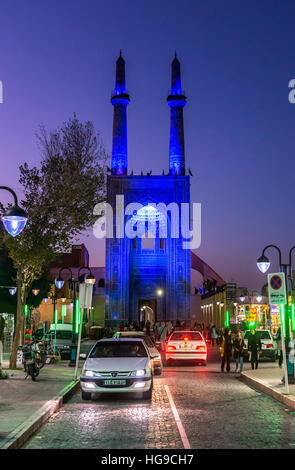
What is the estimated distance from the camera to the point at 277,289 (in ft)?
50.5

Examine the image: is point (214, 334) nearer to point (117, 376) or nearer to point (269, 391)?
point (269, 391)

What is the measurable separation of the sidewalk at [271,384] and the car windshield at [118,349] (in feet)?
10.6

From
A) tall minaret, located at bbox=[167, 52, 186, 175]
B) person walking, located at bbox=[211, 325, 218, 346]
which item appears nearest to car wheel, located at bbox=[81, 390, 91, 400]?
person walking, located at bbox=[211, 325, 218, 346]

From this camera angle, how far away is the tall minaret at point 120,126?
66.1 m

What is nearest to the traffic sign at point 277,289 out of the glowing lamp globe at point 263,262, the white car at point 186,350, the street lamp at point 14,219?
the glowing lamp globe at point 263,262

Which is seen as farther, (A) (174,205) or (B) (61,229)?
(A) (174,205)

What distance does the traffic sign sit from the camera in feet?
50.2

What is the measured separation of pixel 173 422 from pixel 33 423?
2.38 meters

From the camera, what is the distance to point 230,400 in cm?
1412

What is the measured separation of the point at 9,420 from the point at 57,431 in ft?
2.61

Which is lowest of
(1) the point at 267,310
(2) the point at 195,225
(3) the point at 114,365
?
(3) the point at 114,365
